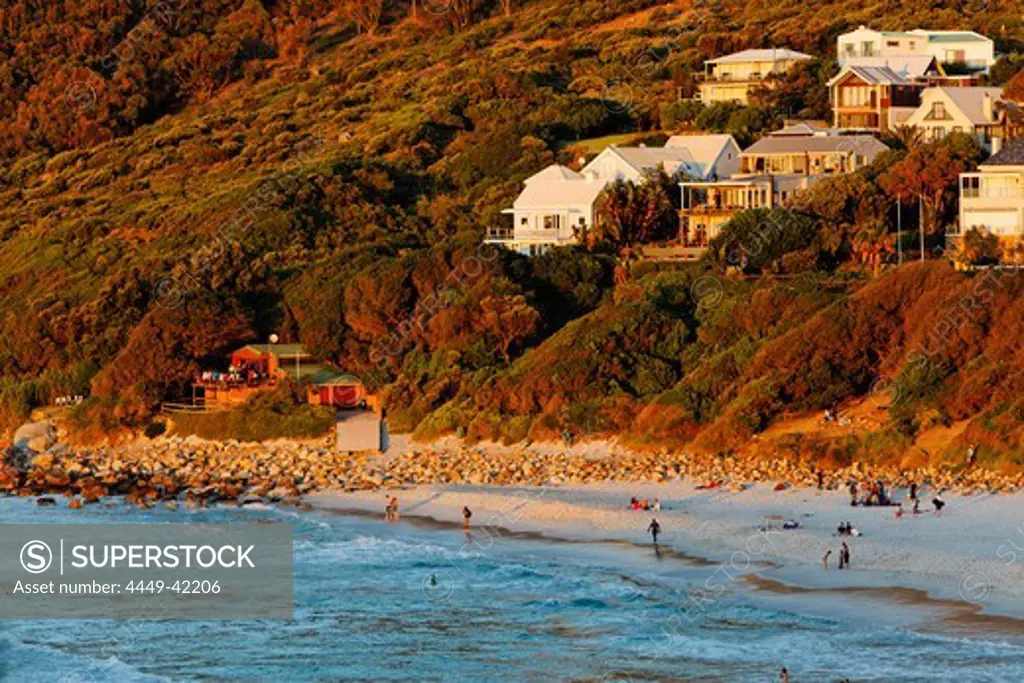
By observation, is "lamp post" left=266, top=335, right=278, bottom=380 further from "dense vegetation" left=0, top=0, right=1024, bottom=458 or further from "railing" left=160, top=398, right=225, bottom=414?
"railing" left=160, top=398, right=225, bottom=414

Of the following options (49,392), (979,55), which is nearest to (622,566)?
(49,392)

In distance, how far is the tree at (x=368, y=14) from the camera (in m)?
132

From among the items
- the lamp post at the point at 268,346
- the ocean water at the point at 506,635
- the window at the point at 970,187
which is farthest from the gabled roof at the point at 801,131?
the ocean water at the point at 506,635

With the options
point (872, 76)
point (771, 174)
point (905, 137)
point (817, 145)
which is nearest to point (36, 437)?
point (771, 174)

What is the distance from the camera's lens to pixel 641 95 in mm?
100188

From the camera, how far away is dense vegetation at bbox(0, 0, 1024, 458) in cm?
6562

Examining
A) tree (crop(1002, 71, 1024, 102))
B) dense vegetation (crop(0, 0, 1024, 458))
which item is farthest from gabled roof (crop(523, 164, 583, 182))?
tree (crop(1002, 71, 1024, 102))

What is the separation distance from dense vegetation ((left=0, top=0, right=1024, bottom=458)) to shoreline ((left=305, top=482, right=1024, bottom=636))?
20.5 ft

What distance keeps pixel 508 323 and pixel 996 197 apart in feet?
52.7

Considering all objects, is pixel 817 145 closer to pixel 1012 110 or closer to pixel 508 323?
pixel 1012 110

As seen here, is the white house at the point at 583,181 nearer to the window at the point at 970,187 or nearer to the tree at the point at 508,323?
the tree at the point at 508,323

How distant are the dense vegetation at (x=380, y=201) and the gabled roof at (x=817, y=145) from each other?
489cm

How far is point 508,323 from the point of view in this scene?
6788 cm

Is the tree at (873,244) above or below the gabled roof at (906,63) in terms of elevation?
below
